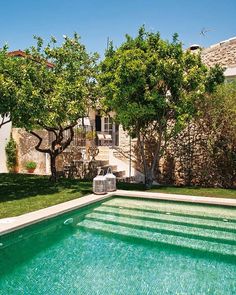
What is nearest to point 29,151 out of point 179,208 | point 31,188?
point 31,188

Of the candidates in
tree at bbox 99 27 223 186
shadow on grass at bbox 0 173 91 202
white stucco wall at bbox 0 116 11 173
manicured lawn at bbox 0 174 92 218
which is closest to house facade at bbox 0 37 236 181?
white stucco wall at bbox 0 116 11 173

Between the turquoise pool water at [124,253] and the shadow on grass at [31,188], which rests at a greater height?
the shadow on grass at [31,188]

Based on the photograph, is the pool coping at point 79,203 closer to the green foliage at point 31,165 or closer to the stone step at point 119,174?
the stone step at point 119,174

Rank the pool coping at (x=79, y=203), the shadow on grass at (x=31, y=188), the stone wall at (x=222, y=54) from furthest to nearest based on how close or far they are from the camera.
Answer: the stone wall at (x=222, y=54) < the shadow on grass at (x=31, y=188) < the pool coping at (x=79, y=203)

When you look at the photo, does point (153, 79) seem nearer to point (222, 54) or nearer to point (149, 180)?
point (149, 180)

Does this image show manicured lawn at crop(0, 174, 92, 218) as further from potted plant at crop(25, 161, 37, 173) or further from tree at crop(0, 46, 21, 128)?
potted plant at crop(25, 161, 37, 173)

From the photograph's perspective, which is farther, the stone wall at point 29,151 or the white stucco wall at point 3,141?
the white stucco wall at point 3,141

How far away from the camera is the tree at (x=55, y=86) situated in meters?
11.8

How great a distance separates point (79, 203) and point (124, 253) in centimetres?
422

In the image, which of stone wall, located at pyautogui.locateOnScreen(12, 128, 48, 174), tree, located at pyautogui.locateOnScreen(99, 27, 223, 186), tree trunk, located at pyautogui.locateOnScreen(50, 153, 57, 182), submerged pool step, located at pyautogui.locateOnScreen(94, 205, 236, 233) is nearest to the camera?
submerged pool step, located at pyautogui.locateOnScreen(94, 205, 236, 233)

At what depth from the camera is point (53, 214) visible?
970 centimetres

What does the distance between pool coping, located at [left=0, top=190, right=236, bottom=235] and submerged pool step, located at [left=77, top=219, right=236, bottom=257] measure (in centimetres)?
112

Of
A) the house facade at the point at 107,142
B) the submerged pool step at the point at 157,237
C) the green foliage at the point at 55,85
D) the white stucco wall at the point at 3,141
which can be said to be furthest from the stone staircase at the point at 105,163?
the submerged pool step at the point at 157,237

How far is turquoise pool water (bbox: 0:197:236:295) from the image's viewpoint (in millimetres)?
5695
